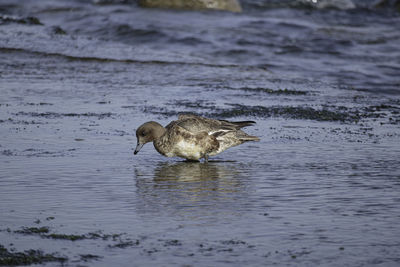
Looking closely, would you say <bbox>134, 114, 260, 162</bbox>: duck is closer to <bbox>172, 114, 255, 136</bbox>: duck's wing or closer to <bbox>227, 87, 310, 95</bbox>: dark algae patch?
<bbox>172, 114, 255, 136</bbox>: duck's wing

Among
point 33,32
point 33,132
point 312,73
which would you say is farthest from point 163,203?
point 33,32

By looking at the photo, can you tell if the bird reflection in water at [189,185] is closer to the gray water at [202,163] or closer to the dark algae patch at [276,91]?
the gray water at [202,163]

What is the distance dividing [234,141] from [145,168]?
124 cm

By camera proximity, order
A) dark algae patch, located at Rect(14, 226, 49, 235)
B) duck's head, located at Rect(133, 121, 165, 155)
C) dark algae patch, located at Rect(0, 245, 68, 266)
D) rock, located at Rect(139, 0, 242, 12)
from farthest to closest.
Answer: rock, located at Rect(139, 0, 242, 12)
duck's head, located at Rect(133, 121, 165, 155)
dark algae patch, located at Rect(14, 226, 49, 235)
dark algae patch, located at Rect(0, 245, 68, 266)

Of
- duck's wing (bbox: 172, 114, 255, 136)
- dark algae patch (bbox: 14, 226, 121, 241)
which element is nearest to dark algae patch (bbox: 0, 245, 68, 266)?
dark algae patch (bbox: 14, 226, 121, 241)

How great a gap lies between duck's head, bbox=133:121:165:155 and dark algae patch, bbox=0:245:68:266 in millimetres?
3452

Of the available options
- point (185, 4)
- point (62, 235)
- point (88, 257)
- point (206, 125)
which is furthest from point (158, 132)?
point (185, 4)

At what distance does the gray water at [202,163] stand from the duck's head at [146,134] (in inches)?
8.3

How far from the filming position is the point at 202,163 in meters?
8.98

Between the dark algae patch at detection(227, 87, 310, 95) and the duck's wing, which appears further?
the dark algae patch at detection(227, 87, 310, 95)

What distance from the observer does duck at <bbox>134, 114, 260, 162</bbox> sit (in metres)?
8.70

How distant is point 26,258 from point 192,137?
4.00 m

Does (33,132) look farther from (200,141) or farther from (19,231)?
(19,231)

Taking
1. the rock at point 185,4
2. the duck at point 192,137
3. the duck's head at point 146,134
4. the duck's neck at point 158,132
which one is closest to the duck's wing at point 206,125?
the duck at point 192,137
